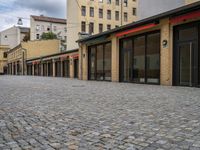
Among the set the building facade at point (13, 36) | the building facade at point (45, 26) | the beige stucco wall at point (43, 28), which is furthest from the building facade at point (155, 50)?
the building facade at point (13, 36)

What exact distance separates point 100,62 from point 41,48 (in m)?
32.7

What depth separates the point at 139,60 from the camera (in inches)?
699

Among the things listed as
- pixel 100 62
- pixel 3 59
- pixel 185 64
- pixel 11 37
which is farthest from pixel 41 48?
pixel 185 64

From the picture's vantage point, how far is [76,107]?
720 cm

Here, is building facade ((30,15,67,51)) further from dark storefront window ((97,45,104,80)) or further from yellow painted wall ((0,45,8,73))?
dark storefront window ((97,45,104,80))

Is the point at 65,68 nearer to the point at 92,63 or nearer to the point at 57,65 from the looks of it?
the point at 57,65

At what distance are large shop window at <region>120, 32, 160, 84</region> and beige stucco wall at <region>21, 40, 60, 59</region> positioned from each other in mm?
33616

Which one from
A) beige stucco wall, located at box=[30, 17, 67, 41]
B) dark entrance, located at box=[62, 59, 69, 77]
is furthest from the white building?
beige stucco wall, located at box=[30, 17, 67, 41]

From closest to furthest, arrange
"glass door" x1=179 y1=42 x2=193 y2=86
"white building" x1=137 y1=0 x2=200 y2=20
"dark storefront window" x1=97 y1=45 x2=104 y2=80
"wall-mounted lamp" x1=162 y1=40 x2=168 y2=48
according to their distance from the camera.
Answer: "glass door" x1=179 y1=42 x2=193 y2=86 → "wall-mounted lamp" x1=162 y1=40 x2=168 y2=48 → "dark storefront window" x1=97 y1=45 x2=104 y2=80 → "white building" x1=137 y1=0 x2=200 y2=20

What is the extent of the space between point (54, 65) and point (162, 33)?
2538 cm

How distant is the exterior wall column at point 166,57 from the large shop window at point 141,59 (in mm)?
715

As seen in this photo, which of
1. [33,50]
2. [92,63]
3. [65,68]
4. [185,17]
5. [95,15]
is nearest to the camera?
[185,17]

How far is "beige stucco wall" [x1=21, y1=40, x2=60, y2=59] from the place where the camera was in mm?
51625

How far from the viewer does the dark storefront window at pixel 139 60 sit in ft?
56.9
